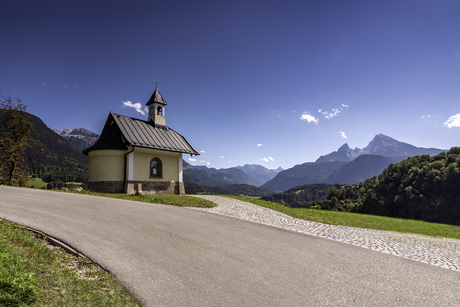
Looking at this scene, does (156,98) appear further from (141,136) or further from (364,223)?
(364,223)

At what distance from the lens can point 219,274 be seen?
484 centimetres

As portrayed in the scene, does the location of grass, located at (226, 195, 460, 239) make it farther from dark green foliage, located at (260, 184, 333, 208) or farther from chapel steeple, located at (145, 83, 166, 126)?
dark green foliage, located at (260, 184, 333, 208)

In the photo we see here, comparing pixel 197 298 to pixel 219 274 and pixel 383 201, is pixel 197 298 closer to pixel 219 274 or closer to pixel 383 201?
pixel 219 274

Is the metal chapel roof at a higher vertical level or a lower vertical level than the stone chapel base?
higher

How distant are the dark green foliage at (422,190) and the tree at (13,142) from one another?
5837 centimetres

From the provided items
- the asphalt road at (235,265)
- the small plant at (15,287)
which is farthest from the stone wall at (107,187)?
the small plant at (15,287)

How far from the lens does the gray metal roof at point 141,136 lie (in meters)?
19.1

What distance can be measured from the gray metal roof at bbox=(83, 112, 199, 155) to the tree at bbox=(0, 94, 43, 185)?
6.56 meters

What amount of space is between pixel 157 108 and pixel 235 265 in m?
21.8

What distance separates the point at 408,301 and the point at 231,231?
5243 millimetres

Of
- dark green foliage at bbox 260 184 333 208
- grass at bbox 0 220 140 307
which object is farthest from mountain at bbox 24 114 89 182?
dark green foliage at bbox 260 184 333 208

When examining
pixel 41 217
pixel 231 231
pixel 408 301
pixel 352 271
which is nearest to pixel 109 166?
pixel 41 217

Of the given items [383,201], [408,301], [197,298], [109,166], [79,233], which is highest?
[109,166]

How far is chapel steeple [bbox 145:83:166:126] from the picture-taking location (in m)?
23.5
